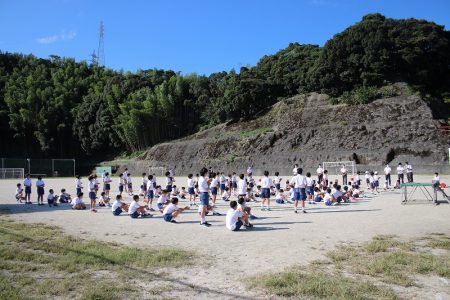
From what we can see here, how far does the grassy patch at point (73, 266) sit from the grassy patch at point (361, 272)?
6.50 ft

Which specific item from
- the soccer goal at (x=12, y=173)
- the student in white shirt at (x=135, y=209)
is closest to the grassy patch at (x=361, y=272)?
the student in white shirt at (x=135, y=209)

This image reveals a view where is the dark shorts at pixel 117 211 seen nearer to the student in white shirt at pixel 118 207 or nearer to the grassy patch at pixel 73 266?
the student in white shirt at pixel 118 207

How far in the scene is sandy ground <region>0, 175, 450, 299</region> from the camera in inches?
239

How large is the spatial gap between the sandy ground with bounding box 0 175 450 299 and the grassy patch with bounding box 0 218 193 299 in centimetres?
58

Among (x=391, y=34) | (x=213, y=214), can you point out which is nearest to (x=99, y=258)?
(x=213, y=214)

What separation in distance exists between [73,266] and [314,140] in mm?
36973

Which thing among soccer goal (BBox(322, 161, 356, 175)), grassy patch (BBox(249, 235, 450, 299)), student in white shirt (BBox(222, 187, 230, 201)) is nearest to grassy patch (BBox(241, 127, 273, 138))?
soccer goal (BBox(322, 161, 356, 175))

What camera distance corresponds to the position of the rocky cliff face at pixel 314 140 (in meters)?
34.6

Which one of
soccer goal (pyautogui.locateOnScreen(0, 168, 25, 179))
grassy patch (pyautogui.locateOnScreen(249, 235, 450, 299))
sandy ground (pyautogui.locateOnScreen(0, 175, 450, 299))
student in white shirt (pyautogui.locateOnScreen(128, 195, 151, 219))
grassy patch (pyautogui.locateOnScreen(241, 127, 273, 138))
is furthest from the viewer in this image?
soccer goal (pyautogui.locateOnScreen(0, 168, 25, 179))

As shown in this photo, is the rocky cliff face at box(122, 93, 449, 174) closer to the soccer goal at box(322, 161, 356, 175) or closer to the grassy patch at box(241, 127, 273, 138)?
the grassy patch at box(241, 127, 273, 138)

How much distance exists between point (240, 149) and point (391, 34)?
22.3 metres

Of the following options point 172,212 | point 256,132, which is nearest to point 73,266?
point 172,212

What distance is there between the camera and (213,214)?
13.5m

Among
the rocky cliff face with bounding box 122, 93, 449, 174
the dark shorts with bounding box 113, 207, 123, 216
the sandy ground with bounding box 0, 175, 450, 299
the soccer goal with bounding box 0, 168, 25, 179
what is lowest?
the sandy ground with bounding box 0, 175, 450, 299
